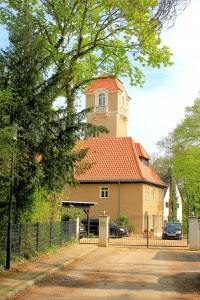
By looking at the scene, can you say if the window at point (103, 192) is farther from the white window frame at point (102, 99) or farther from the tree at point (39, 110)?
the tree at point (39, 110)

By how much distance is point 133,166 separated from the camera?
38812 mm

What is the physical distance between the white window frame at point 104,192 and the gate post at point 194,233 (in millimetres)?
16332

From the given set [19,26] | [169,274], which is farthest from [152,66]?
[169,274]

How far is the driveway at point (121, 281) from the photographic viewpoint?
9312mm

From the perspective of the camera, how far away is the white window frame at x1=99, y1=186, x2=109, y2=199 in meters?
38.5

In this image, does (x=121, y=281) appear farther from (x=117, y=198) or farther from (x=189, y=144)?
(x=189, y=144)

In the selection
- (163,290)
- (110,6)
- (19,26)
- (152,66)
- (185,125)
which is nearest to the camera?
(163,290)

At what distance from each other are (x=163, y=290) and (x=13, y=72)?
318 inches

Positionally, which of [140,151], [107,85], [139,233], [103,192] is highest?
[107,85]

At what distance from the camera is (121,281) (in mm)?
11242

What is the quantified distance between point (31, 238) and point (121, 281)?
5.15 metres

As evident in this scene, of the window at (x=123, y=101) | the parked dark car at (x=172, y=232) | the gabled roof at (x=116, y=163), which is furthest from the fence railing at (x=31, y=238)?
the window at (x=123, y=101)

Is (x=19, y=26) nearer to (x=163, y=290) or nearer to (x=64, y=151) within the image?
(x=64, y=151)

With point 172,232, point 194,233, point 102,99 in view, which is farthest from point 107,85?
point 194,233
